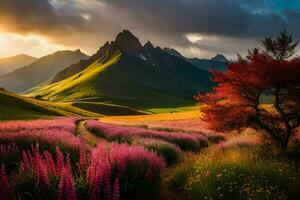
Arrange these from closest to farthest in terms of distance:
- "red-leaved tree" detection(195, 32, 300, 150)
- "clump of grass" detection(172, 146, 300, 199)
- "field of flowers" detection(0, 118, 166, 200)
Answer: "field of flowers" detection(0, 118, 166, 200) → "clump of grass" detection(172, 146, 300, 199) → "red-leaved tree" detection(195, 32, 300, 150)

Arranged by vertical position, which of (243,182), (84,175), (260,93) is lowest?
(243,182)

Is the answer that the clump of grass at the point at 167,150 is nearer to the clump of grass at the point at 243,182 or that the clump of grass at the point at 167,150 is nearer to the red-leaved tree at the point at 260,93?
the red-leaved tree at the point at 260,93

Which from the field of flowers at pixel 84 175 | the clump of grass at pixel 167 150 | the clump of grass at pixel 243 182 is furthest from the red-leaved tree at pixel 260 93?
the field of flowers at pixel 84 175

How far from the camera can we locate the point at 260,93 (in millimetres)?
17312

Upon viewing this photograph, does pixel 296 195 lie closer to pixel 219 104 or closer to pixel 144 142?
pixel 219 104

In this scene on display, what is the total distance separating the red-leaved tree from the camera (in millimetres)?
16234

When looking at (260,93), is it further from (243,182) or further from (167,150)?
(243,182)

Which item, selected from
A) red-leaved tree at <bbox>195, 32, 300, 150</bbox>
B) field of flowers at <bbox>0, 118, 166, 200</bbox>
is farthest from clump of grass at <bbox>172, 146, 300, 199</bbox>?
red-leaved tree at <bbox>195, 32, 300, 150</bbox>

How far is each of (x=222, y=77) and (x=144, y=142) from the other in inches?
193

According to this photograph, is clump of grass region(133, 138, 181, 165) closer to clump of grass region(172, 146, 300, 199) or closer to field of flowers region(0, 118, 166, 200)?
field of flowers region(0, 118, 166, 200)

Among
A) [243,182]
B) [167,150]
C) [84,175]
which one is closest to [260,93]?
[167,150]

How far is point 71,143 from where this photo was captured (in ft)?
46.1

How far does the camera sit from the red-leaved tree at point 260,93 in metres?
16.2

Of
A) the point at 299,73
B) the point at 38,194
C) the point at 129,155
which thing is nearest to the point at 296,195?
the point at 129,155
